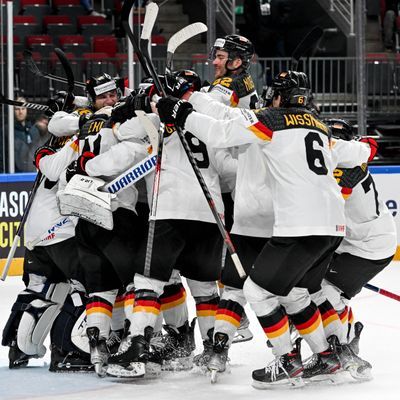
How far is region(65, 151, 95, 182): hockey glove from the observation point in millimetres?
4973

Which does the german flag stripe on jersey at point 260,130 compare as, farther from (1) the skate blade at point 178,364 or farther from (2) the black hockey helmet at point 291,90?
(1) the skate blade at point 178,364

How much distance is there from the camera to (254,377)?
185 inches

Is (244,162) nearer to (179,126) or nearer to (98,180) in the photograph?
(179,126)

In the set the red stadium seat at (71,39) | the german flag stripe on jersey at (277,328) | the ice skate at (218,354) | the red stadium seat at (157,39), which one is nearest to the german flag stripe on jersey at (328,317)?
the german flag stripe on jersey at (277,328)

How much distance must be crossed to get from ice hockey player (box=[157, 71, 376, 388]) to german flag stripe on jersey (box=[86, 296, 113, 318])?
68 cm

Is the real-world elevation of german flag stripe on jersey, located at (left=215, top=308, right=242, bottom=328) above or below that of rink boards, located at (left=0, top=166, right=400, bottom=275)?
→ below

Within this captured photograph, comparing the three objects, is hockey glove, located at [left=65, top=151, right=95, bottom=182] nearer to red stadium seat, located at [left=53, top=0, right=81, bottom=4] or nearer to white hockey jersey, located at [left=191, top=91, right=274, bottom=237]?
white hockey jersey, located at [left=191, top=91, right=274, bottom=237]

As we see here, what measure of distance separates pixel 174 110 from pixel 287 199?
1.84ft

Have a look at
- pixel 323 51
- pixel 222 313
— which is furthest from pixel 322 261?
pixel 323 51

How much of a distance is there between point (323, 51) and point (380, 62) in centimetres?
210

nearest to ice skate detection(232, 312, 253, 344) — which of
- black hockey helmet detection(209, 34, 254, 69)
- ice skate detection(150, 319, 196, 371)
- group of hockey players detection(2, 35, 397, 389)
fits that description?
group of hockey players detection(2, 35, 397, 389)

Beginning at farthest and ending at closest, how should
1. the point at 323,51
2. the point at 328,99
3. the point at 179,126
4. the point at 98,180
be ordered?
the point at 323,51
the point at 328,99
the point at 98,180
the point at 179,126

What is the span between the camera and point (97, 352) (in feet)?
16.0

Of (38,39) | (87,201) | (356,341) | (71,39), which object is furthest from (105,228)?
(71,39)
